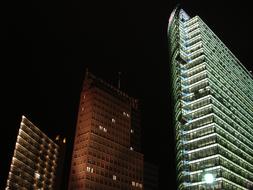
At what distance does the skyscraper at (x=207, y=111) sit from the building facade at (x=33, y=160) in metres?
Result: 62.3

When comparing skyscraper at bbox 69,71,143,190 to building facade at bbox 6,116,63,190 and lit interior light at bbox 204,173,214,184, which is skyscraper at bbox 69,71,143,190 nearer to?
building facade at bbox 6,116,63,190

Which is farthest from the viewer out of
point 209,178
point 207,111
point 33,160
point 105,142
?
point 105,142

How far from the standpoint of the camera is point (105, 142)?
161 meters

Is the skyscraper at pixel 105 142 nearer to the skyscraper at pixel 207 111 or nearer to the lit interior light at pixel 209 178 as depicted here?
the skyscraper at pixel 207 111

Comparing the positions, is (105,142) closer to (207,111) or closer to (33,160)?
(33,160)

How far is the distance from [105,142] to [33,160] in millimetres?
35746

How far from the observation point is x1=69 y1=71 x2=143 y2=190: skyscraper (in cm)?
14888

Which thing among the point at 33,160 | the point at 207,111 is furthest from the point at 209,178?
the point at 33,160

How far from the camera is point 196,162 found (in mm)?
110062

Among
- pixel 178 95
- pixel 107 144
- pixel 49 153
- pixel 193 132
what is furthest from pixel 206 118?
pixel 49 153

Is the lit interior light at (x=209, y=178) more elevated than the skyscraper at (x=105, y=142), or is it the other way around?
the skyscraper at (x=105, y=142)

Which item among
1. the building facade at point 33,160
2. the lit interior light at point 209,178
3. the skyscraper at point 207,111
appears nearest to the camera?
the lit interior light at point 209,178

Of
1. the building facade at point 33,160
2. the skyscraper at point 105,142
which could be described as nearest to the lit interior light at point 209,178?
the skyscraper at point 105,142

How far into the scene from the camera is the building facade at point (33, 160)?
12794cm
